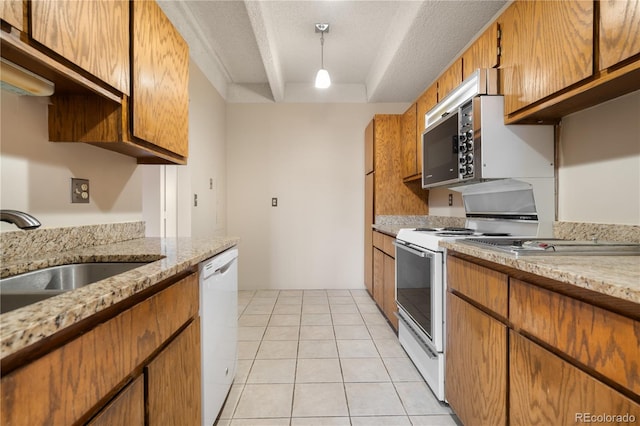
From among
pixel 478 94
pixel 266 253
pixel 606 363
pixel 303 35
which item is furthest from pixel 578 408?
pixel 266 253

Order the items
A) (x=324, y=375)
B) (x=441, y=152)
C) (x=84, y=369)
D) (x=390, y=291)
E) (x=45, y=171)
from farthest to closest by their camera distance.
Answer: (x=390, y=291) → (x=441, y=152) → (x=324, y=375) → (x=45, y=171) → (x=84, y=369)

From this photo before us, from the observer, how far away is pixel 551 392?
2.91 ft

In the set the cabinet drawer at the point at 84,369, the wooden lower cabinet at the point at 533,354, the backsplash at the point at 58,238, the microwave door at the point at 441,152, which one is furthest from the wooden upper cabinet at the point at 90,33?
the microwave door at the point at 441,152

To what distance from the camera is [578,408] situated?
798 mm

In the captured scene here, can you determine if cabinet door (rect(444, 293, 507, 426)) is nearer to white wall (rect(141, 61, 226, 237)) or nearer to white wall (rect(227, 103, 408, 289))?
white wall (rect(141, 61, 226, 237))

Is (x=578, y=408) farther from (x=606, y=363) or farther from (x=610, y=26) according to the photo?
(x=610, y=26)

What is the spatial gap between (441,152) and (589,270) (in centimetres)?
154

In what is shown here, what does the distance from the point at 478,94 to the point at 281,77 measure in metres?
2.52

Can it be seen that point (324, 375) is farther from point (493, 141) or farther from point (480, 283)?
point (493, 141)

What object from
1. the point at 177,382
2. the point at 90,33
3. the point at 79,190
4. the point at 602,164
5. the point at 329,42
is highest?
the point at 329,42

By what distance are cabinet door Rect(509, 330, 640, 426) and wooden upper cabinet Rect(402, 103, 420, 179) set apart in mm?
2069

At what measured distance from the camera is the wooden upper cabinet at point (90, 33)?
86 cm

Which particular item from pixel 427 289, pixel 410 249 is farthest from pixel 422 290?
pixel 410 249

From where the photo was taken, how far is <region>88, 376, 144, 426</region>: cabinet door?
0.66m
